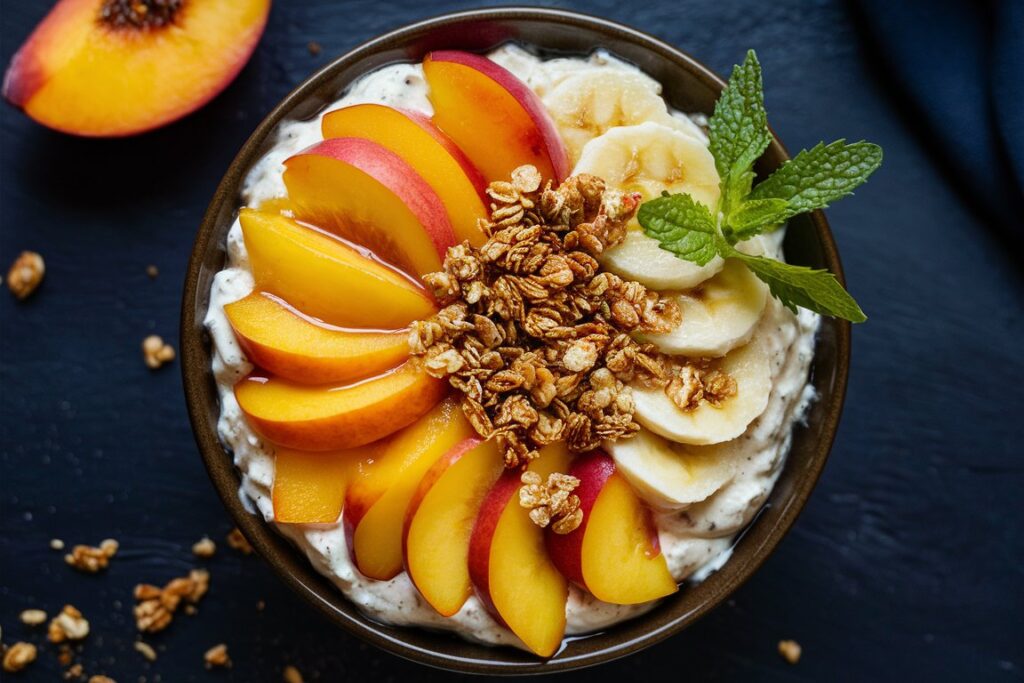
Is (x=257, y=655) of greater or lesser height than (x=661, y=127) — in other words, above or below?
below

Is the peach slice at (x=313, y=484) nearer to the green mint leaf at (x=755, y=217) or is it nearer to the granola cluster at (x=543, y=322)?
the granola cluster at (x=543, y=322)

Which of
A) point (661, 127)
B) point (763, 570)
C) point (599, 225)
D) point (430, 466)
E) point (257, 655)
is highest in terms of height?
point (661, 127)

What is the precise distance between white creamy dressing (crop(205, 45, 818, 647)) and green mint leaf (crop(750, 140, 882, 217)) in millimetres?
176

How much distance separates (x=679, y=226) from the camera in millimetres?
1922

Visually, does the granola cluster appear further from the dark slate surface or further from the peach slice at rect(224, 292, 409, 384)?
the dark slate surface

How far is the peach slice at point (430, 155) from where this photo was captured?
1971 millimetres

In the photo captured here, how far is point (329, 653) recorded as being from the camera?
2537 millimetres

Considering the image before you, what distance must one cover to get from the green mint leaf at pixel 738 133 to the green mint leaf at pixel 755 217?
3 cm

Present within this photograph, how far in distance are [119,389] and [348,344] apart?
959mm

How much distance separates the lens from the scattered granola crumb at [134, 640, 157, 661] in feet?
8.30

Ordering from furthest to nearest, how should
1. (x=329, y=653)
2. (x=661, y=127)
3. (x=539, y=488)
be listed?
(x=329, y=653)
(x=661, y=127)
(x=539, y=488)

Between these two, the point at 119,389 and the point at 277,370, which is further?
the point at 119,389

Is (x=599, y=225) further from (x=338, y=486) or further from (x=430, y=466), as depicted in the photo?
(x=338, y=486)

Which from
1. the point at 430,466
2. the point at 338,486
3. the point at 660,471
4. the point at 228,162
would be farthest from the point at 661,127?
the point at 228,162
